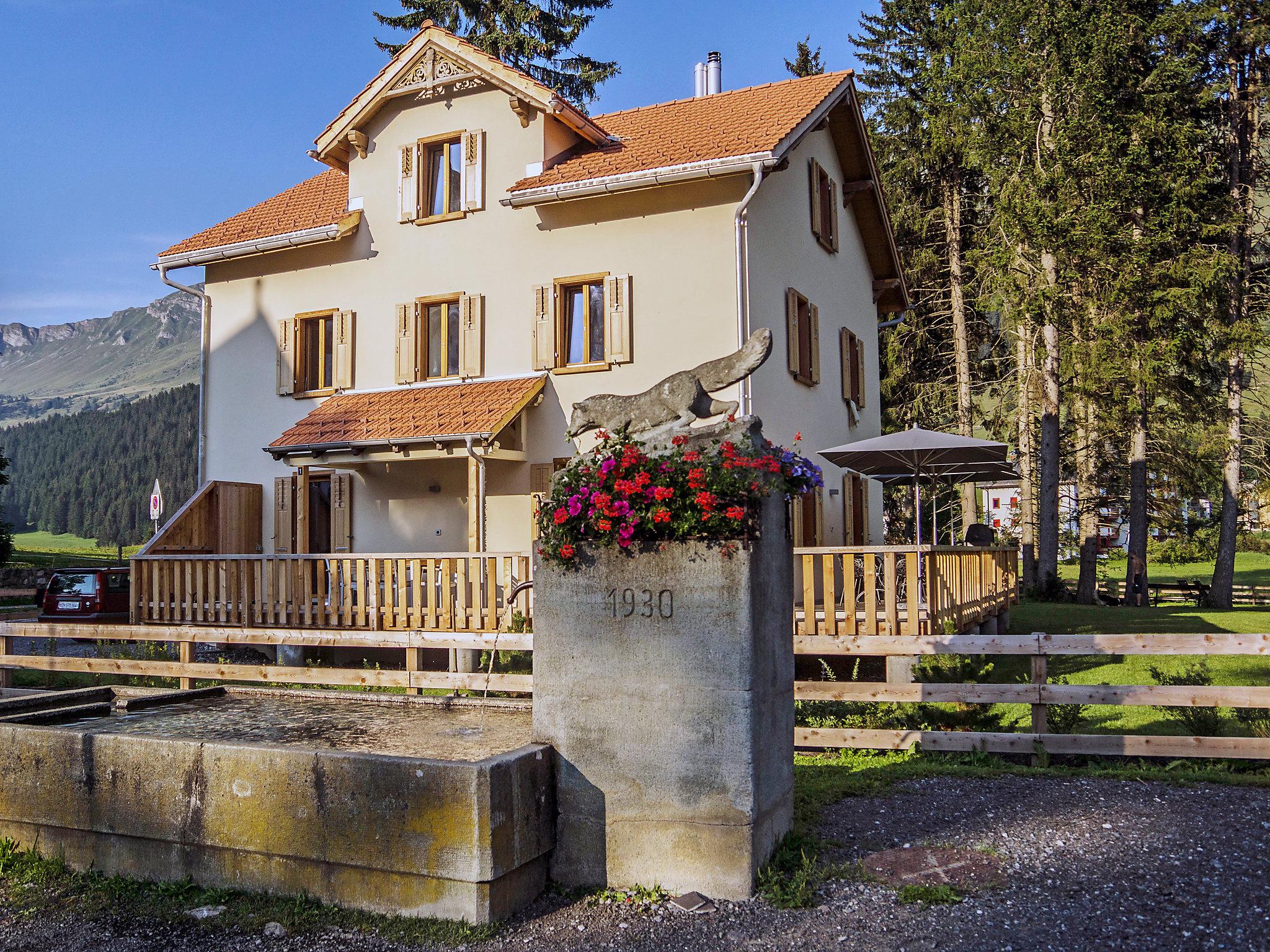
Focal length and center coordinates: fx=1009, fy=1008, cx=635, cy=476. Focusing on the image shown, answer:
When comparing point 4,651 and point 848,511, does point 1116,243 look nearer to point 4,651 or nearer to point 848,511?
point 848,511

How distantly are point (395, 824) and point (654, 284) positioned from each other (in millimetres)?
10932

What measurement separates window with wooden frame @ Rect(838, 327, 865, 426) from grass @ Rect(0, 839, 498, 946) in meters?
15.3

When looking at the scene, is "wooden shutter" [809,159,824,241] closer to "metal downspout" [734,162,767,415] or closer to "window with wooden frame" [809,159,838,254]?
"window with wooden frame" [809,159,838,254]

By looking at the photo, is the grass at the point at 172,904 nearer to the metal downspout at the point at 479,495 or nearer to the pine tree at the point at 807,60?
the metal downspout at the point at 479,495

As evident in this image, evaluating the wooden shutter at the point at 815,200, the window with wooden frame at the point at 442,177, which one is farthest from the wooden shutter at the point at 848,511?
the window with wooden frame at the point at 442,177

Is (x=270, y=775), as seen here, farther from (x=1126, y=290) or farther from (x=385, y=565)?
(x=1126, y=290)

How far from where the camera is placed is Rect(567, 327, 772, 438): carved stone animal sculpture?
18.3ft

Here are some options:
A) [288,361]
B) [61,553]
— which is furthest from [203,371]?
[61,553]

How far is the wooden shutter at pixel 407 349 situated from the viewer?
16.5 m

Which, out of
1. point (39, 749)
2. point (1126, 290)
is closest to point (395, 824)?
point (39, 749)

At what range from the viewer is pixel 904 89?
98.9ft

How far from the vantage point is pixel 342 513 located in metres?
16.7

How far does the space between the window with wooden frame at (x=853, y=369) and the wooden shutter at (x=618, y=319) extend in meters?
5.54

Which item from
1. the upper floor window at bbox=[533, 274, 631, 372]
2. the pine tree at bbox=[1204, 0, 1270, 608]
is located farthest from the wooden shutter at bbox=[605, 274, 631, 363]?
the pine tree at bbox=[1204, 0, 1270, 608]
